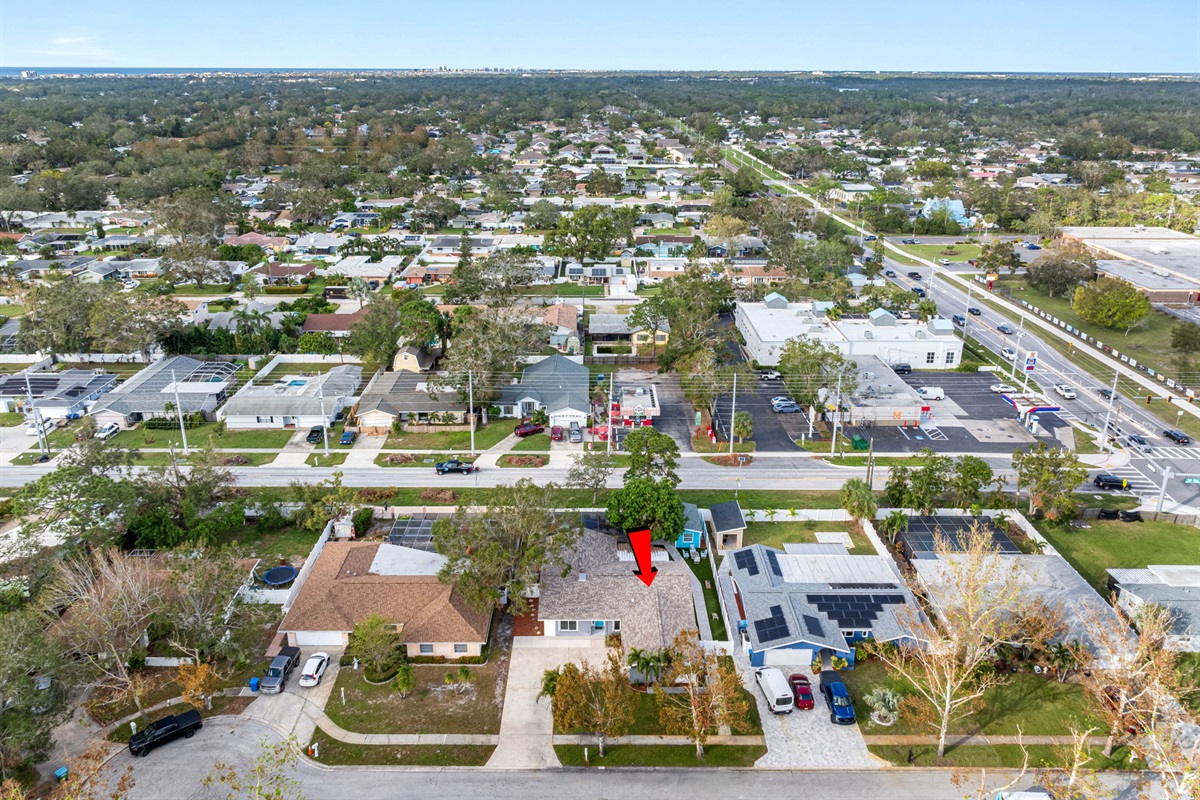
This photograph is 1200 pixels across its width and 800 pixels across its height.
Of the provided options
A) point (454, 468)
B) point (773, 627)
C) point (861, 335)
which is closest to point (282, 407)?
point (454, 468)

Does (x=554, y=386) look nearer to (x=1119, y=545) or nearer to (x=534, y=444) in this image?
(x=534, y=444)

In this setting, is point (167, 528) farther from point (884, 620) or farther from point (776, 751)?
point (884, 620)

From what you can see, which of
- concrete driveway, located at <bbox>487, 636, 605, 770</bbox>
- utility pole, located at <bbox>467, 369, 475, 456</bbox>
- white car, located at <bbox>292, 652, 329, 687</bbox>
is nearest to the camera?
concrete driveway, located at <bbox>487, 636, 605, 770</bbox>

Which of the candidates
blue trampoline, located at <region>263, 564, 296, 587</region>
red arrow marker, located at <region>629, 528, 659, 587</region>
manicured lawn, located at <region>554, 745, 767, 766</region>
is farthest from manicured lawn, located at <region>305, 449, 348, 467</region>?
manicured lawn, located at <region>554, 745, 767, 766</region>

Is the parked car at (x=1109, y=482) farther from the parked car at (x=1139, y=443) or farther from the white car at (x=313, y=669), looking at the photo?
the white car at (x=313, y=669)

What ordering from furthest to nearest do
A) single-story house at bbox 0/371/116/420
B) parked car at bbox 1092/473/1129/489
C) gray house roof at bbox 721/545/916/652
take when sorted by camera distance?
1. single-story house at bbox 0/371/116/420
2. parked car at bbox 1092/473/1129/489
3. gray house roof at bbox 721/545/916/652

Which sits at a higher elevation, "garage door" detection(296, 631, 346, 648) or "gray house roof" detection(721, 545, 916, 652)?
"gray house roof" detection(721, 545, 916, 652)

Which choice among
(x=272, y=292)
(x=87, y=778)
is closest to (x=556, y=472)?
(x=87, y=778)

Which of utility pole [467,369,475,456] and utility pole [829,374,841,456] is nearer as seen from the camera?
utility pole [829,374,841,456]

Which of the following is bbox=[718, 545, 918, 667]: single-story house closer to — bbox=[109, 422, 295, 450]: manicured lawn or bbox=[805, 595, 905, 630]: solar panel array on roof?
bbox=[805, 595, 905, 630]: solar panel array on roof
